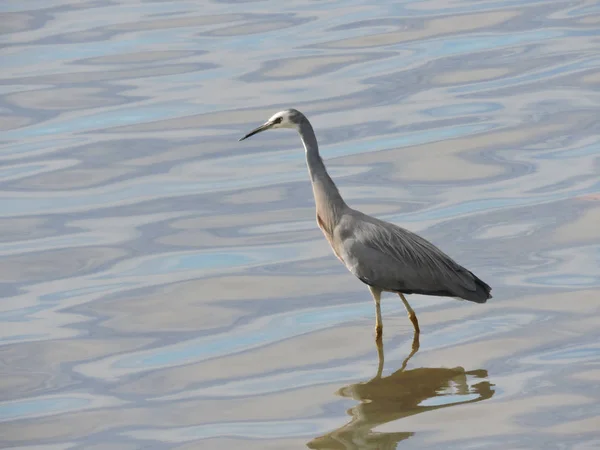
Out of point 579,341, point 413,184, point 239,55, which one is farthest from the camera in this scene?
point 239,55

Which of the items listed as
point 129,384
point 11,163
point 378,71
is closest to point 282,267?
point 129,384

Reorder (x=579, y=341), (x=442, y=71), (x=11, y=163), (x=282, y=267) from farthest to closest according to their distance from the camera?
(x=442, y=71)
(x=11, y=163)
(x=282, y=267)
(x=579, y=341)

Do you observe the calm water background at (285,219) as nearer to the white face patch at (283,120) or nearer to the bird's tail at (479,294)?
the bird's tail at (479,294)

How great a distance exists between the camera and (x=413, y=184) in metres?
15.5

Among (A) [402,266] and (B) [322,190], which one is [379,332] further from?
(B) [322,190]

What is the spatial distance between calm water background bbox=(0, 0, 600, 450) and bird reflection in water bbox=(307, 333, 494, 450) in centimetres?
3

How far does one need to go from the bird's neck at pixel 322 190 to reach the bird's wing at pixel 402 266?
38cm

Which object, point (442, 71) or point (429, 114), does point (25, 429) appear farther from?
point (442, 71)

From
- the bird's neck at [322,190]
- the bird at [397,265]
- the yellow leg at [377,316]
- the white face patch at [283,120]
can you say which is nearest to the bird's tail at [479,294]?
the bird at [397,265]

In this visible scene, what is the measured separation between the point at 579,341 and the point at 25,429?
13.9 feet

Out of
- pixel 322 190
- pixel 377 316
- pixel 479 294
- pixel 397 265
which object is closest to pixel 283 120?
pixel 322 190

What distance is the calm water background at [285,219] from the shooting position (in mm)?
9977

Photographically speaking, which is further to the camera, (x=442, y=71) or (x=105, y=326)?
(x=442, y=71)

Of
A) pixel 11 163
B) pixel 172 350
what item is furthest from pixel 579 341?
pixel 11 163
